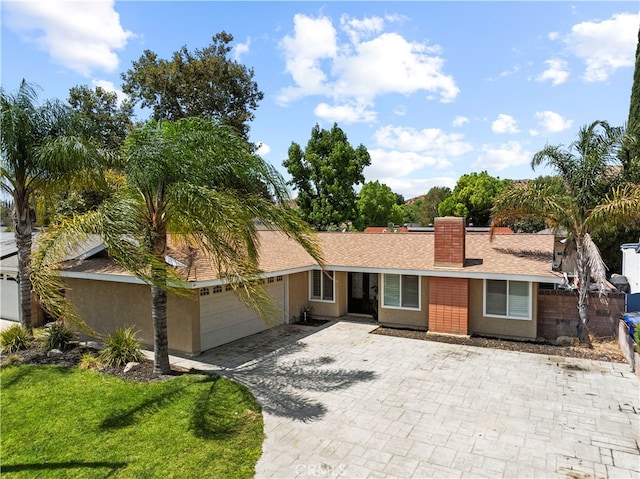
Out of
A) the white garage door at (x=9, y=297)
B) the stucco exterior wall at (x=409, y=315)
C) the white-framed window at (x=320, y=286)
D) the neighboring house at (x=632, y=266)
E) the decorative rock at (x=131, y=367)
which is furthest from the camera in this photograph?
the neighboring house at (x=632, y=266)

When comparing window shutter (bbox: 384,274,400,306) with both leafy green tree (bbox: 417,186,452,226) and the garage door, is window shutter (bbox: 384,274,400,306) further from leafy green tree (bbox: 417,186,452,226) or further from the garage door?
leafy green tree (bbox: 417,186,452,226)

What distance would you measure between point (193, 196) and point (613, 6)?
11.4 metres

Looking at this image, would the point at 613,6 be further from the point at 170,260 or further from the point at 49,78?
the point at 49,78

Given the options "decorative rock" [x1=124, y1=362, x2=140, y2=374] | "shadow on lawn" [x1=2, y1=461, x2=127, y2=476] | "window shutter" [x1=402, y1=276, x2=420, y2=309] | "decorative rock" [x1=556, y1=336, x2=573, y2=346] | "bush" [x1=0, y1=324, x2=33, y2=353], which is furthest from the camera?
"window shutter" [x1=402, y1=276, x2=420, y2=309]

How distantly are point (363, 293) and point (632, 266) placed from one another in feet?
44.4

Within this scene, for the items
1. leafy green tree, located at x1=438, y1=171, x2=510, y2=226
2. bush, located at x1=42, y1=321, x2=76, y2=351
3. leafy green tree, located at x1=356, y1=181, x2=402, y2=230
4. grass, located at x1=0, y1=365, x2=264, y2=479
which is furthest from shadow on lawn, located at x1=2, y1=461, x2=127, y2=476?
leafy green tree, located at x1=438, y1=171, x2=510, y2=226

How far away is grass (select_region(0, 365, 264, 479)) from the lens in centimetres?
605

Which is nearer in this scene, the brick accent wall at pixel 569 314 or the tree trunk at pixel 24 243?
the tree trunk at pixel 24 243

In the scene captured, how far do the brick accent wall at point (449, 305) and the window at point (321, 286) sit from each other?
4509mm

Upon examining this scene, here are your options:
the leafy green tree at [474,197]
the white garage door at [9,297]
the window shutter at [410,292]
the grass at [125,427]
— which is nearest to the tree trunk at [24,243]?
the grass at [125,427]

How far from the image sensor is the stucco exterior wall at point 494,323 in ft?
43.3

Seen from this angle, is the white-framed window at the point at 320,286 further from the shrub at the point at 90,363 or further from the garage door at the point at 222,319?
the shrub at the point at 90,363

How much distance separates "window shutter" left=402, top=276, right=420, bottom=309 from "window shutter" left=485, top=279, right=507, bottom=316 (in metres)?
2.50

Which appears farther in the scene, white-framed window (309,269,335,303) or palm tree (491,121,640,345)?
white-framed window (309,269,335,303)
